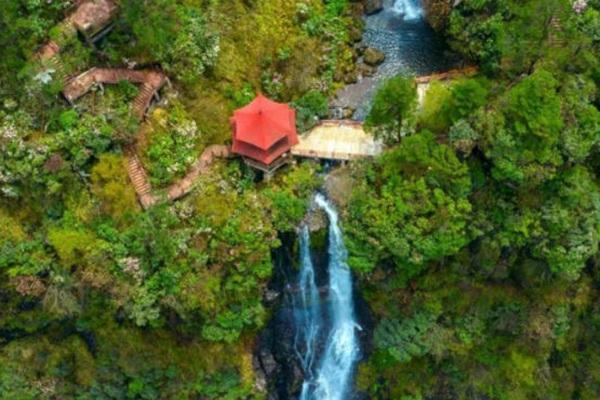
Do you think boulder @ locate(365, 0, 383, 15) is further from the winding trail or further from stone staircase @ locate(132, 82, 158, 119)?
stone staircase @ locate(132, 82, 158, 119)

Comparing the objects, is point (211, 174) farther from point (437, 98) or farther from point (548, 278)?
point (548, 278)

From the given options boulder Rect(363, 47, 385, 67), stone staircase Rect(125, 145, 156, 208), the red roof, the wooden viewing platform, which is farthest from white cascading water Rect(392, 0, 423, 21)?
stone staircase Rect(125, 145, 156, 208)

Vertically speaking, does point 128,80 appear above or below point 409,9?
below

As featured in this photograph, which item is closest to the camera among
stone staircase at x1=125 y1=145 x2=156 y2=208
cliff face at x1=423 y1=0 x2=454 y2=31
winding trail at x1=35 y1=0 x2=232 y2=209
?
winding trail at x1=35 y1=0 x2=232 y2=209

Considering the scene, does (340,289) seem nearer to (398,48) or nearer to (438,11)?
(398,48)

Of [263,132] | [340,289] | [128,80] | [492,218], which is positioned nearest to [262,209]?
[263,132]

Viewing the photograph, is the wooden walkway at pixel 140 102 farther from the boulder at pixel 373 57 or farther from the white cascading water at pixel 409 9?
the white cascading water at pixel 409 9

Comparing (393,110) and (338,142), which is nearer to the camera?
(393,110)
